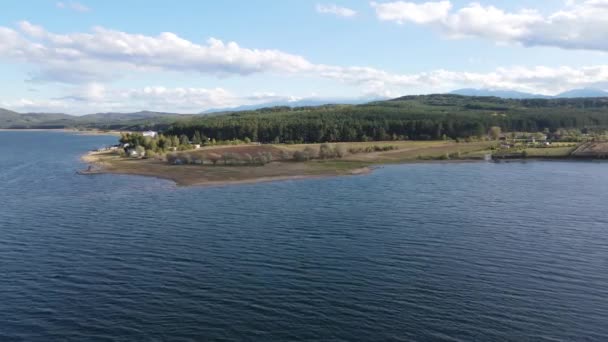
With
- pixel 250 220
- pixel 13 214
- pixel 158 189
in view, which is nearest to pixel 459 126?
pixel 158 189

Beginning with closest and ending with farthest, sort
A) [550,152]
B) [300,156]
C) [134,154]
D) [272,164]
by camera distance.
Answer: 1. [272,164]
2. [300,156]
3. [550,152]
4. [134,154]

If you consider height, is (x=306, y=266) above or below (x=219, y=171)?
below

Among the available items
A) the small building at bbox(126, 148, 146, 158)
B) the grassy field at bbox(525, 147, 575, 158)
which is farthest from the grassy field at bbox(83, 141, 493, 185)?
the grassy field at bbox(525, 147, 575, 158)

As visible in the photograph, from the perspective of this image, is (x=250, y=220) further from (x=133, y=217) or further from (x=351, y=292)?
(x=351, y=292)

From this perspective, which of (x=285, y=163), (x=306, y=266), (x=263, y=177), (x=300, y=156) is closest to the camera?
(x=306, y=266)

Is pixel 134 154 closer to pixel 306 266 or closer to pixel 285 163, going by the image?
pixel 285 163

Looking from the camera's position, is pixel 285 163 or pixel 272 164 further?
pixel 285 163

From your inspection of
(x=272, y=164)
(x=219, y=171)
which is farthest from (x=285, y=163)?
(x=219, y=171)

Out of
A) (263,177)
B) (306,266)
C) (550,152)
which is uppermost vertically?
(550,152)
